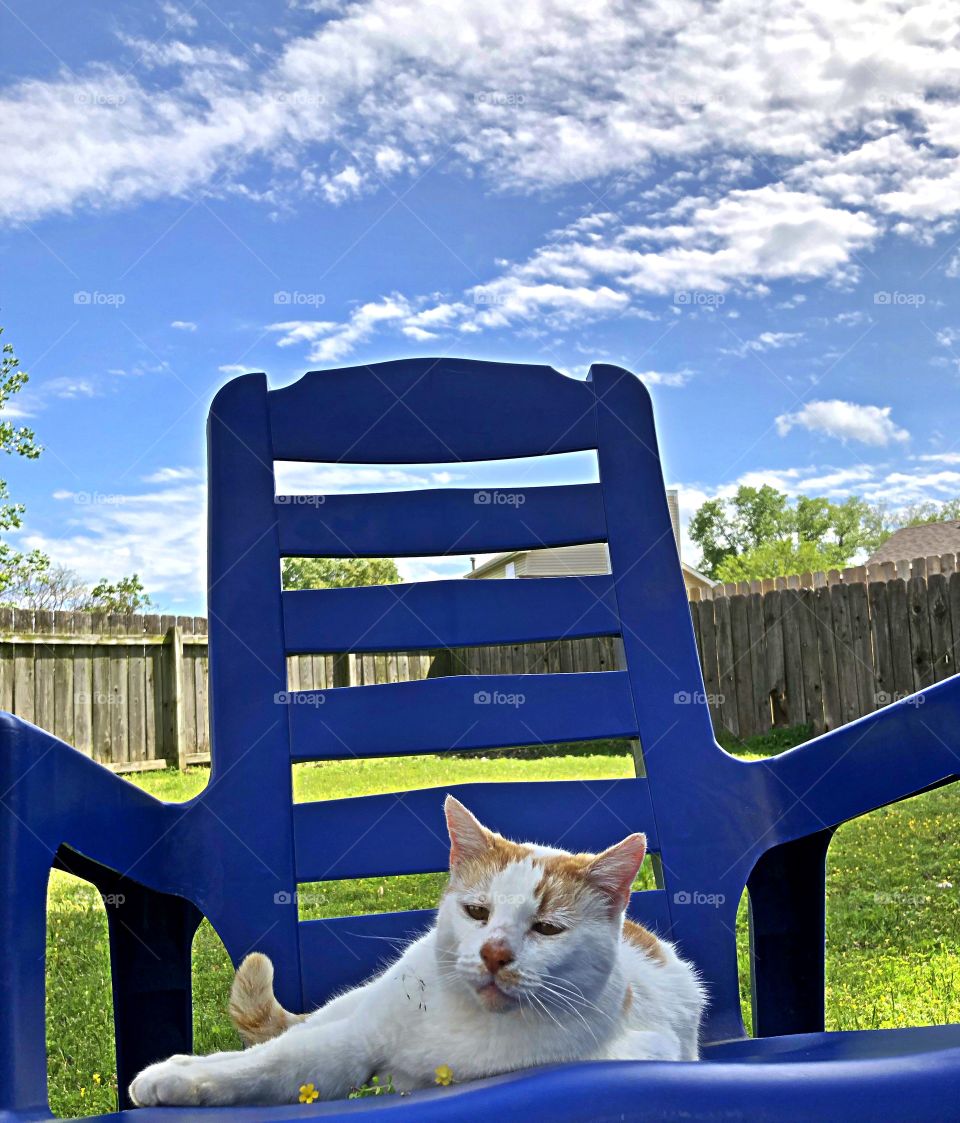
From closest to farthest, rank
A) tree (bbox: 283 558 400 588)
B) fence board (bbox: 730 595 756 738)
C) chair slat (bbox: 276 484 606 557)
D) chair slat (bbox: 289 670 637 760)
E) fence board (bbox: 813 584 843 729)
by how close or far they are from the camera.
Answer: chair slat (bbox: 289 670 637 760)
chair slat (bbox: 276 484 606 557)
fence board (bbox: 813 584 843 729)
fence board (bbox: 730 595 756 738)
tree (bbox: 283 558 400 588)

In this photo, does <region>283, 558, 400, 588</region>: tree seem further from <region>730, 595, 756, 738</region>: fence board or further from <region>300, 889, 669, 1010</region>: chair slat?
<region>300, 889, 669, 1010</region>: chair slat

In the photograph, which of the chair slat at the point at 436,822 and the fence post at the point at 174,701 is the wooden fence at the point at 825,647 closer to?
the fence post at the point at 174,701

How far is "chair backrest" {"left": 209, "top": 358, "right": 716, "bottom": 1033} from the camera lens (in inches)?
58.2

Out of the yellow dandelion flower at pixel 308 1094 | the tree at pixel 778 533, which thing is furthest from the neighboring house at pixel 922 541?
the yellow dandelion flower at pixel 308 1094

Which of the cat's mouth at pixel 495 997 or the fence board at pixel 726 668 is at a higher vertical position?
the fence board at pixel 726 668

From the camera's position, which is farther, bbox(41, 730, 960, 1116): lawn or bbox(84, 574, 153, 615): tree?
bbox(84, 574, 153, 615): tree

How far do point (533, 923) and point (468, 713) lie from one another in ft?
2.10

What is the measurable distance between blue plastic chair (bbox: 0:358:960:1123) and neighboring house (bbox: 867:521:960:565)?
15254 mm

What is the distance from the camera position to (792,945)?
55.1 inches

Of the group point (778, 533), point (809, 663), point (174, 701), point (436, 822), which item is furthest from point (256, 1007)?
point (778, 533)

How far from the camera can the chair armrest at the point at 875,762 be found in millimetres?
1238

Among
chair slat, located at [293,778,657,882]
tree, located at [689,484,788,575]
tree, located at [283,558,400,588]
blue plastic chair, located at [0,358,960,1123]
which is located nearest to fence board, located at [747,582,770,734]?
blue plastic chair, located at [0,358,960,1123]

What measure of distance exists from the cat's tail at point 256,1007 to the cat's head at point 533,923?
0.24 metres

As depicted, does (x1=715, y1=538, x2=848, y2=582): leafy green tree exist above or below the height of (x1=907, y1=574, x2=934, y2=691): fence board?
above
